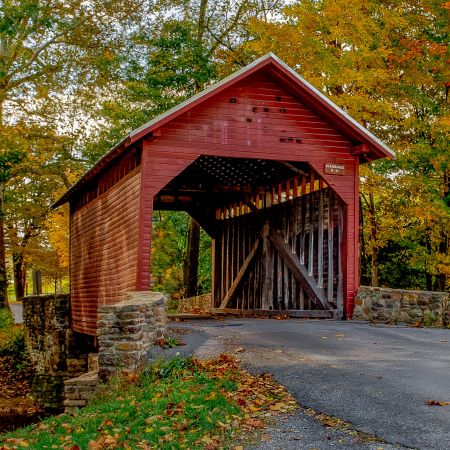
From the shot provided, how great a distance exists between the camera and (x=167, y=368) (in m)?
9.23

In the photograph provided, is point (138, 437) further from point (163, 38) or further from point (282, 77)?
point (163, 38)

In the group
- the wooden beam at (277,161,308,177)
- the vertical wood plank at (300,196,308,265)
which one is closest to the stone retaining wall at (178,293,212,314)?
the vertical wood plank at (300,196,308,265)

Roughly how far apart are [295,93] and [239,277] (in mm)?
6941

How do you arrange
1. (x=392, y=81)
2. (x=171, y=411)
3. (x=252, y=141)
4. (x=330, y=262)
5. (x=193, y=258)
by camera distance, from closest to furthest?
(x=171, y=411) → (x=252, y=141) → (x=330, y=262) → (x=392, y=81) → (x=193, y=258)

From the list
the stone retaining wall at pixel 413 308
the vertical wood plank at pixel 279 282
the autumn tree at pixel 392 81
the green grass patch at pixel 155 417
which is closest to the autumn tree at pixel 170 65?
the autumn tree at pixel 392 81

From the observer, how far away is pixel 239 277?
2080cm

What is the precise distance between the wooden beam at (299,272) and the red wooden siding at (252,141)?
85 cm

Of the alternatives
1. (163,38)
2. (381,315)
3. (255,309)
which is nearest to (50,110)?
(163,38)

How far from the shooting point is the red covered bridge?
48.3 ft

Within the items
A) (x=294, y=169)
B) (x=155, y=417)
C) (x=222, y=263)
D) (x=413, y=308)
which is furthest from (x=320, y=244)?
(x=155, y=417)

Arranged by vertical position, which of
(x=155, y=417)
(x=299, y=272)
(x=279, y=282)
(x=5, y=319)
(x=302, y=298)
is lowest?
(x=5, y=319)

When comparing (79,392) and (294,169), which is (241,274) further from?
(79,392)

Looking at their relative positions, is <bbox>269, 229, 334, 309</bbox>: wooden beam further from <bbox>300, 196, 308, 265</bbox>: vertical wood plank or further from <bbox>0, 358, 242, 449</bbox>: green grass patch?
<bbox>0, 358, 242, 449</bbox>: green grass patch

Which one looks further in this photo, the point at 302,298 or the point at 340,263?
the point at 302,298
